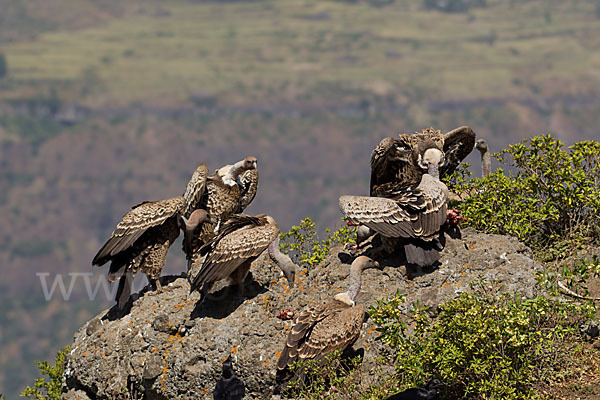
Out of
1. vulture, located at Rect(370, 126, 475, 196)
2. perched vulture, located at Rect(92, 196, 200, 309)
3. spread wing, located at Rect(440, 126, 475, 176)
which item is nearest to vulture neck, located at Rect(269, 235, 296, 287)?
perched vulture, located at Rect(92, 196, 200, 309)

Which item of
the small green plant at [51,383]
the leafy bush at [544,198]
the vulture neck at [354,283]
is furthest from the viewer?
the leafy bush at [544,198]

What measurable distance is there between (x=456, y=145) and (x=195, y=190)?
600 centimetres

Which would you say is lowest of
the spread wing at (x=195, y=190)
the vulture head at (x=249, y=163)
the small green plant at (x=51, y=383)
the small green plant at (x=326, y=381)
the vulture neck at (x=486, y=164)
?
the small green plant at (x=51, y=383)

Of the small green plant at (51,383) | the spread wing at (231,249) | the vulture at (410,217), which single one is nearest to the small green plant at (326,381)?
the spread wing at (231,249)

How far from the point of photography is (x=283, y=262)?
51.1 feet

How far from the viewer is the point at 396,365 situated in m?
13.4

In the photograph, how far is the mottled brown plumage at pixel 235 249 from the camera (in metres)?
14.5

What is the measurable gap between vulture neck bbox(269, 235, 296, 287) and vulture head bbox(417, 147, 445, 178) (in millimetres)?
3395

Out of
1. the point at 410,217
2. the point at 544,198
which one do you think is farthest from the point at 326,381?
the point at 544,198

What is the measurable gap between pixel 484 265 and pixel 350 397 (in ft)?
13.3

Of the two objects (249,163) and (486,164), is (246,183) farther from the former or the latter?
(486,164)

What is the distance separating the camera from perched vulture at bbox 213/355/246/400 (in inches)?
533

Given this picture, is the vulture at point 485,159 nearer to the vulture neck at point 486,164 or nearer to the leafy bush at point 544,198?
the vulture neck at point 486,164

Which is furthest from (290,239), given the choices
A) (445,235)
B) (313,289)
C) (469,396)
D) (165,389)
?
(469,396)
